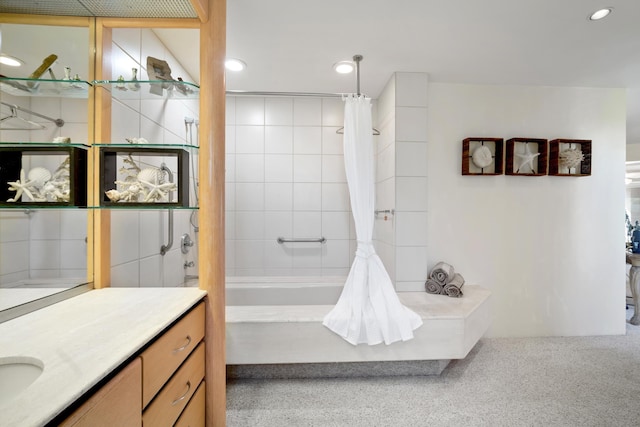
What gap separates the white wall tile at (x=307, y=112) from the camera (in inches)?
119

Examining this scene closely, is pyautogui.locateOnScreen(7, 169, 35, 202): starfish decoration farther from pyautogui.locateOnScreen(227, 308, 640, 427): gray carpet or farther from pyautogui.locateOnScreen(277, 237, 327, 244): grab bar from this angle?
pyautogui.locateOnScreen(277, 237, 327, 244): grab bar

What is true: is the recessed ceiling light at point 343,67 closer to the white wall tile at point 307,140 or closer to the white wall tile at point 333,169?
the white wall tile at point 307,140

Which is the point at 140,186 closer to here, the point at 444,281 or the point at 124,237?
the point at 124,237

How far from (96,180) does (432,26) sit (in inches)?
85.1

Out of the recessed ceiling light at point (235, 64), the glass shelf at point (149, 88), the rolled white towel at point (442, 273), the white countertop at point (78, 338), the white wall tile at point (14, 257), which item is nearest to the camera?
the white countertop at point (78, 338)

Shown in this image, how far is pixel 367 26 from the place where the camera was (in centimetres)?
180

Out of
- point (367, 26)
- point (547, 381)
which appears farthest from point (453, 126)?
point (547, 381)

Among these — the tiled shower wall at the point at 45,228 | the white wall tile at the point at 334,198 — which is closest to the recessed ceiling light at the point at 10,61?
the tiled shower wall at the point at 45,228

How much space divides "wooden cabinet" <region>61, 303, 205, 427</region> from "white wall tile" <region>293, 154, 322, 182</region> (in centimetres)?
194

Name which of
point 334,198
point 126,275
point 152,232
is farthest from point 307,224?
point 126,275

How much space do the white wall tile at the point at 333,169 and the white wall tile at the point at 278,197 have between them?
0.41 metres

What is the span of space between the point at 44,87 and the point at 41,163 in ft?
1.01

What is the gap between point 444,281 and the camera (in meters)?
2.36

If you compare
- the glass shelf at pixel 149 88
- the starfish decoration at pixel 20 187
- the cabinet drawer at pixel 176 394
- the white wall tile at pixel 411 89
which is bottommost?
the cabinet drawer at pixel 176 394
